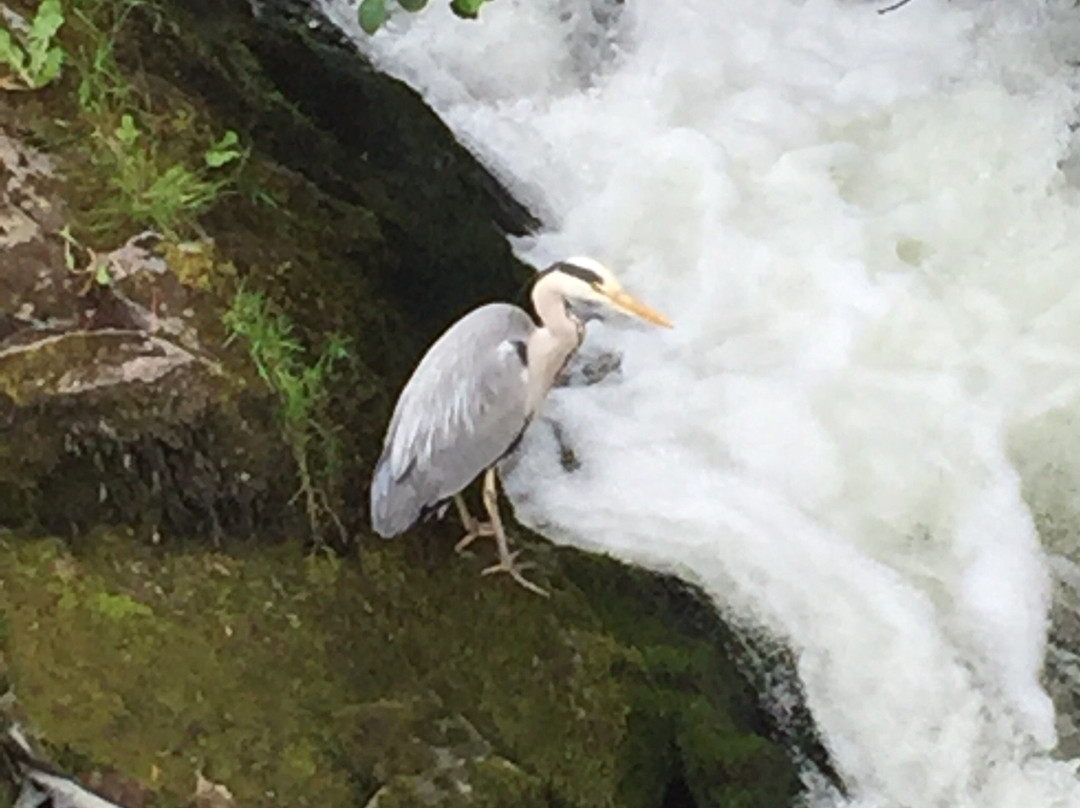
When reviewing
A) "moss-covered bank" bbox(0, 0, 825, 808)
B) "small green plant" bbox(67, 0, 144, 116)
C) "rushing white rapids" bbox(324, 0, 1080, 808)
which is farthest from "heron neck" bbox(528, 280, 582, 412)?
"small green plant" bbox(67, 0, 144, 116)

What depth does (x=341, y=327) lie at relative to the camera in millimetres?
2617

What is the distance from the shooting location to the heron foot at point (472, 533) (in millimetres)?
2559

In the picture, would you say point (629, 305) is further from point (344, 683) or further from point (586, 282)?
point (344, 683)

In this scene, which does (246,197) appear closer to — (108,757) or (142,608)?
(142,608)

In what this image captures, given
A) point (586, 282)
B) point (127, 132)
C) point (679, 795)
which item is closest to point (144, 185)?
point (127, 132)

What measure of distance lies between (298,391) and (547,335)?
0.43 m

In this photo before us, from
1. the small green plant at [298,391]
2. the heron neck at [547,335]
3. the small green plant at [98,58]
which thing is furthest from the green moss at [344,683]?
the small green plant at [98,58]

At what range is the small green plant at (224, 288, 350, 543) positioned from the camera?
7.82 ft

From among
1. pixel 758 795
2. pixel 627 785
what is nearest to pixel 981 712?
pixel 758 795

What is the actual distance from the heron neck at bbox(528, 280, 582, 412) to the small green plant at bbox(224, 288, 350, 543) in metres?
0.36

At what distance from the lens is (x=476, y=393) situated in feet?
7.59

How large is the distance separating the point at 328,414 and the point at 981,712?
1.40 metres

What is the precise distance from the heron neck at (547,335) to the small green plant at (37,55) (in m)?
0.92

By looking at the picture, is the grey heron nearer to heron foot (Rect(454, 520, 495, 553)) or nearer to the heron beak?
the heron beak
